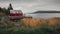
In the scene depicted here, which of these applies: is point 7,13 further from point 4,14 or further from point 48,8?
point 48,8

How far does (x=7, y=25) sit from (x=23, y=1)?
1.17 feet

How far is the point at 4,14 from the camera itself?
158 cm

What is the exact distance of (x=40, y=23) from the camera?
1432 mm

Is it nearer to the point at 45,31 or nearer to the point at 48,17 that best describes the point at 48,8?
the point at 48,17

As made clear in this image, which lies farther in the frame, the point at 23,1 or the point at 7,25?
the point at 23,1

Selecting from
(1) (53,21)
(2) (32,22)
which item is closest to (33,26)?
(2) (32,22)

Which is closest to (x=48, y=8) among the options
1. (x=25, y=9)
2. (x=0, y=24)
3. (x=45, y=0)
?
(x=45, y=0)

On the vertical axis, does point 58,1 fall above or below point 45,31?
above

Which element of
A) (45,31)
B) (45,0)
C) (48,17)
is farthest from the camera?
(45,0)

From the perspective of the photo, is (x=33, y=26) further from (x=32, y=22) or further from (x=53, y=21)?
(x=53, y=21)

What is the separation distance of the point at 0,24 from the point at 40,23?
0.39 meters

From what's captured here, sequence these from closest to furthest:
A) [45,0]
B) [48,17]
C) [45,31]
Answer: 1. [45,31]
2. [48,17]
3. [45,0]

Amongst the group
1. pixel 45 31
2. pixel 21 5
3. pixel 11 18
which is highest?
pixel 21 5

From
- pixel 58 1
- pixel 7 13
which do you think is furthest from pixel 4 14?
pixel 58 1
